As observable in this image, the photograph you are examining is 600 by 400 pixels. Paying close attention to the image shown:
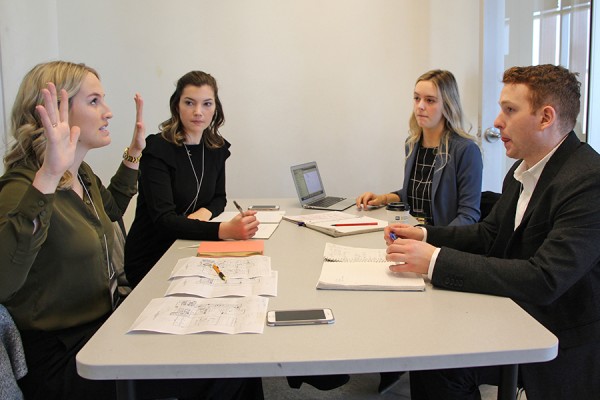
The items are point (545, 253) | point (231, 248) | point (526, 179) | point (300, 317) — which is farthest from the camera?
point (231, 248)

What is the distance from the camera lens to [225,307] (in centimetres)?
126

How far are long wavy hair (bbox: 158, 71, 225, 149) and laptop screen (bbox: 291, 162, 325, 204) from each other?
1.46ft

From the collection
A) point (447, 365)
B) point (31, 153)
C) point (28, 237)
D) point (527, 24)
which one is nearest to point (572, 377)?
point (447, 365)

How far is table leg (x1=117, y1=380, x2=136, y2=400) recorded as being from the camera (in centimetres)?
106

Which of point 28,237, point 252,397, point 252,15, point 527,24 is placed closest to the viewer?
point 28,237

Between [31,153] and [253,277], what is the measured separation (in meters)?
0.71

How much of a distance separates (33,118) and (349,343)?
1.07m

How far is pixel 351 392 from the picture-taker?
2.34 m

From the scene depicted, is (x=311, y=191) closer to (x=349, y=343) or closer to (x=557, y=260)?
(x=557, y=260)

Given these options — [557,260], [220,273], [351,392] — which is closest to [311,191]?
[351,392]

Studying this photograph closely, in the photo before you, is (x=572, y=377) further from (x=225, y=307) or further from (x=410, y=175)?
(x=410, y=175)

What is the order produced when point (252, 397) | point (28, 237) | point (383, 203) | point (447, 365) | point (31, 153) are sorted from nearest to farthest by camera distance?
point (447, 365) → point (28, 237) → point (31, 153) → point (252, 397) → point (383, 203)

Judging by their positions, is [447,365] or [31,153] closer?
[447,365]

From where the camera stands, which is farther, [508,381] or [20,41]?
[20,41]
